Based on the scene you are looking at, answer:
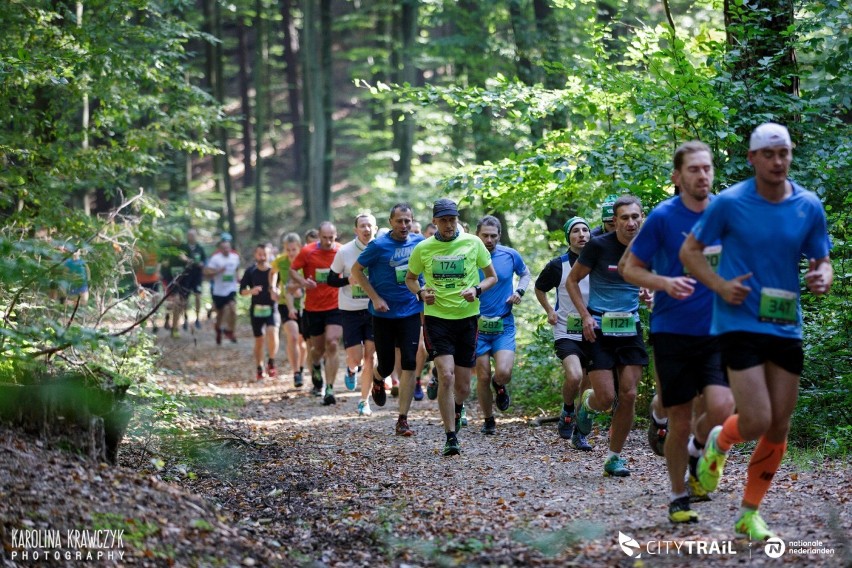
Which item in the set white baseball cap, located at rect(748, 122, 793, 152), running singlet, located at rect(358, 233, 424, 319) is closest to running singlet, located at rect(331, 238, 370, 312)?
running singlet, located at rect(358, 233, 424, 319)

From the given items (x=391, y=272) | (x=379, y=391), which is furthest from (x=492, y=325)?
(x=379, y=391)

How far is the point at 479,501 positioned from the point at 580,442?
263 centimetres

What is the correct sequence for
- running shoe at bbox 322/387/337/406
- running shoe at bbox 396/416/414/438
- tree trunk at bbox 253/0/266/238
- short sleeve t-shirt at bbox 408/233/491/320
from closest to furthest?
short sleeve t-shirt at bbox 408/233/491/320 → running shoe at bbox 396/416/414/438 → running shoe at bbox 322/387/337/406 → tree trunk at bbox 253/0/266/238

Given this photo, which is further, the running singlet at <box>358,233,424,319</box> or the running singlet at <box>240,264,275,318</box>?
the running singlet at <box>240,264,275,318</box>

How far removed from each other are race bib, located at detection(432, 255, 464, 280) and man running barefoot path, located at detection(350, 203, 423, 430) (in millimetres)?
1435

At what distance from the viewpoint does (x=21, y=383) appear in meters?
6.79

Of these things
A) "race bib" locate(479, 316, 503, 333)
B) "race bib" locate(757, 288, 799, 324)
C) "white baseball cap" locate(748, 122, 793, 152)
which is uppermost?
"white baseball cap" locate(748, 122, 793, 152)

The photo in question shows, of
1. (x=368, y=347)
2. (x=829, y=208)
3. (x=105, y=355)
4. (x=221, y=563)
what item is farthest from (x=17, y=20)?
(x=829, y=208)

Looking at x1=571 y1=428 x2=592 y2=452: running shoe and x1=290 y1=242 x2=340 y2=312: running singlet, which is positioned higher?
x1=290 y1=242 x2=340 y2=312: running singlet

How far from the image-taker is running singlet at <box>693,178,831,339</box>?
17.3 feet

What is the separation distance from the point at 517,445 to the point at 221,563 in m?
5.14

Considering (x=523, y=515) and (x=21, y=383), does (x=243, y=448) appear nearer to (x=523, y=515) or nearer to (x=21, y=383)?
(x=21, y=383)

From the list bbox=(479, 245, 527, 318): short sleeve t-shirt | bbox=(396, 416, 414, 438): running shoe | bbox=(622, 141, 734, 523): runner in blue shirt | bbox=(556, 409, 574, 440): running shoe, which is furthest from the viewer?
bbox=(479, 245, 527, 318): short sleeve t-shirt

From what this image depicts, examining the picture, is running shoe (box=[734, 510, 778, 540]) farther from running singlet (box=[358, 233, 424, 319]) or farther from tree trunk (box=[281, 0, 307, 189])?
tree trunk (box=[281, 0, 307, 189])
